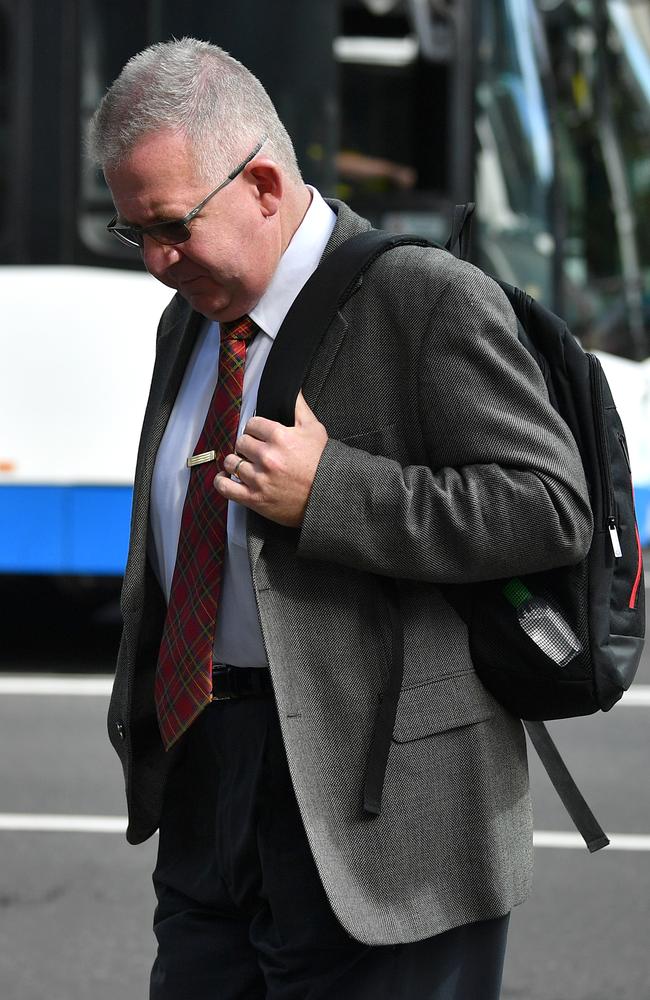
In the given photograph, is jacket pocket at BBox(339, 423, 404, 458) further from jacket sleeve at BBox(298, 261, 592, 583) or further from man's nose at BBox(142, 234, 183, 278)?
man's nose at BBox(142, 234, 183, 278)

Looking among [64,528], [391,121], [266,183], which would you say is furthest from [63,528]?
[266,183]

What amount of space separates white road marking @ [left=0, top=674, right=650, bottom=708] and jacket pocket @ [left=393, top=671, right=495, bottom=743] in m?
4.86

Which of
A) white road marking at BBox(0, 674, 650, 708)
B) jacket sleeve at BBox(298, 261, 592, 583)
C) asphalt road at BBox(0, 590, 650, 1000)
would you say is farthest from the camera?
white road marking at BBox(0, 674, 650, 708)

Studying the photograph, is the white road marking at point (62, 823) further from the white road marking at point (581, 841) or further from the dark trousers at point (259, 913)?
the dark trousers at point (259, 913)

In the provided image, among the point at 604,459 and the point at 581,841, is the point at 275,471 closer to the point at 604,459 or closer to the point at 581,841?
the point at 604,459

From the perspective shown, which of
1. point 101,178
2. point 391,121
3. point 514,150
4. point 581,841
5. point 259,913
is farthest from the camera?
point 514,150

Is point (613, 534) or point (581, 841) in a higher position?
point (613, 534)

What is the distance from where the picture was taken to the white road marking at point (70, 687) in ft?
22.6

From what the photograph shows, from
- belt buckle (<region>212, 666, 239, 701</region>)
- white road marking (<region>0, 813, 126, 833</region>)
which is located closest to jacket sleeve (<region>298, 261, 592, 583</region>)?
belt buckle (<region>212, 666, 239, 701</region>)

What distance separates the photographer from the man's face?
195 cm

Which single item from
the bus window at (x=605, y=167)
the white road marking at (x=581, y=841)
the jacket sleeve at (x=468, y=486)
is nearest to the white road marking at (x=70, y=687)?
the white road marking at (x=581, y=841)

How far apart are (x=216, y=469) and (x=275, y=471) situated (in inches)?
7.3

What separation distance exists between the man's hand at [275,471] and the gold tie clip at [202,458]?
0.15m

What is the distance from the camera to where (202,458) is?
2098mm
